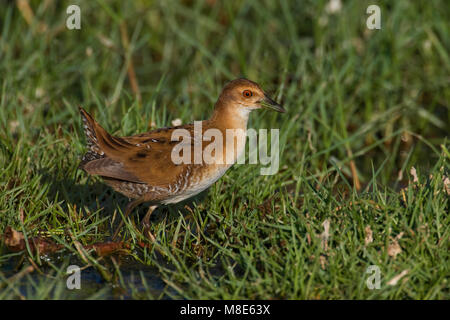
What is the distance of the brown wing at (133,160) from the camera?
4.80m

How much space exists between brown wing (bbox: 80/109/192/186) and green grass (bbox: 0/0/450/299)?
347 mm

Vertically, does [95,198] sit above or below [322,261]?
above

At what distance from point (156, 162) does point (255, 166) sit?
108 cm

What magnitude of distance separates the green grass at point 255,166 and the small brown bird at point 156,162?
0.84ft

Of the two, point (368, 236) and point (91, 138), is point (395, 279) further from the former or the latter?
point (91, 138)

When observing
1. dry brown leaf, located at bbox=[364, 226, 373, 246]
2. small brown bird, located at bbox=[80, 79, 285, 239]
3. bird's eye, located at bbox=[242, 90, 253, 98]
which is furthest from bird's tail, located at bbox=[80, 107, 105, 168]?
dry brown leaf, located at bbox=[364, 226, 373, 246]

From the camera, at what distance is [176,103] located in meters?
6.76

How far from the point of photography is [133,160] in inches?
192

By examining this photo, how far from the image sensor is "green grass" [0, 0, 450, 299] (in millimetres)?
4242

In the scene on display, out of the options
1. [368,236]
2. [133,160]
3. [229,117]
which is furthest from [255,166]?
[368,236]

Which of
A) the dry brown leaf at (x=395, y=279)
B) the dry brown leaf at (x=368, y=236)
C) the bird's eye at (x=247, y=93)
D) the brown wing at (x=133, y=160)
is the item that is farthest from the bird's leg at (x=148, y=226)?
the dry brown leaf at (x=395, y=279)

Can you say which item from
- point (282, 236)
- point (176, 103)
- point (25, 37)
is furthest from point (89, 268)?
point (25, 37)

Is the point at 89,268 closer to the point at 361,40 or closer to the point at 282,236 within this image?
the point at 282,236

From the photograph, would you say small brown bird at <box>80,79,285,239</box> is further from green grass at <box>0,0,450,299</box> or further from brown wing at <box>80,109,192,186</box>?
green grass at <box>0,0,450,299</box>
